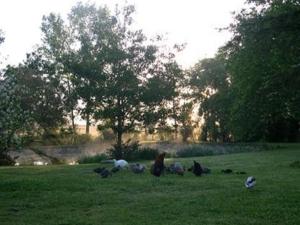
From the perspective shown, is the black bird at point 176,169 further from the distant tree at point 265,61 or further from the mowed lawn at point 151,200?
the distant tree at point 265,61

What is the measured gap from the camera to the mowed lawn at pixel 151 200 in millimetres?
9602

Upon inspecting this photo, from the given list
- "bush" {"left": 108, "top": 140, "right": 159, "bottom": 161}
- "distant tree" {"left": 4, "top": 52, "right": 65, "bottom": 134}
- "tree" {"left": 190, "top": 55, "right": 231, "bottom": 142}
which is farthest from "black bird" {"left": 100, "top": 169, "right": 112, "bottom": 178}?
"tree" {"left": 190, "top": 55, "right": 231, "bottom": 142}

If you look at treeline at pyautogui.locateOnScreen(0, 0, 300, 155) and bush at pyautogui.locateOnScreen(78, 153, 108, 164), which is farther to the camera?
bush at pyautogui.locateOnScreen(78, 153, 108, 164)

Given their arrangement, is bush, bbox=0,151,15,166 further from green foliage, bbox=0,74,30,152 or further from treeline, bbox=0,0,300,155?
green foliage, bbox=0,74,30,152

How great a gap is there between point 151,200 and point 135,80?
1911 centimetres

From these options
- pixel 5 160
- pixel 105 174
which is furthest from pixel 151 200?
pixel 5 160

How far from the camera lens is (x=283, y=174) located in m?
17.0

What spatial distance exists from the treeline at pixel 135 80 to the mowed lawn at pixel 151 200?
2.73 m

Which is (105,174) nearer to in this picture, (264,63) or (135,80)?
→ (264,63)

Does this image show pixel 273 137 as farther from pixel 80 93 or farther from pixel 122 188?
pixel 122 188

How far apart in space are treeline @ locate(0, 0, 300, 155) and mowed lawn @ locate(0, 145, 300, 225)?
273 cm

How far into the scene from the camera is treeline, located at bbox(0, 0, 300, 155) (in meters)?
13.8

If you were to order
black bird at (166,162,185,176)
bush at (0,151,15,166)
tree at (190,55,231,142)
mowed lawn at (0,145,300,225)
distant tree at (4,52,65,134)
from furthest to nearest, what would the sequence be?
tree at (190,55,231,142) < distant tree at (4,52,65,134) < bush at (0,151,15,166) < black bird at (166,162,185,176) < mowed lawn at (0,145,300,225)

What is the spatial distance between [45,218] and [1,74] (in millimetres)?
9691
